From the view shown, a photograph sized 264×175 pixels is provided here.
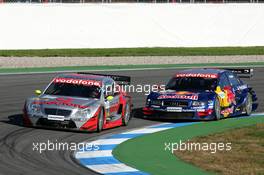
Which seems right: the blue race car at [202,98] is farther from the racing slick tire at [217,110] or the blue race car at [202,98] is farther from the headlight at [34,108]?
the headlight at [34,108]

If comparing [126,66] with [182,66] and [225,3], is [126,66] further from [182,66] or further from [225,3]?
[225,3]

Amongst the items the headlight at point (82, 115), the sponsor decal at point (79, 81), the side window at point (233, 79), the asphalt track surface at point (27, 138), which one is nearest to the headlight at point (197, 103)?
the asphalt track surface at point (27, 138)

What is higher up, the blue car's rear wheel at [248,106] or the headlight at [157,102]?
the headlight at [157,102]

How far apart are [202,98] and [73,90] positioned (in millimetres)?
3287

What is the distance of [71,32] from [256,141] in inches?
892

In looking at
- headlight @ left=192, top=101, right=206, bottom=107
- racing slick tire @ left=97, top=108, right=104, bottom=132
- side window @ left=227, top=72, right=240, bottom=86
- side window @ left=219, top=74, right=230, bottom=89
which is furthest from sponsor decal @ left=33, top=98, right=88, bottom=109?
side window @ left=227, top=72, right=240, bottom=86

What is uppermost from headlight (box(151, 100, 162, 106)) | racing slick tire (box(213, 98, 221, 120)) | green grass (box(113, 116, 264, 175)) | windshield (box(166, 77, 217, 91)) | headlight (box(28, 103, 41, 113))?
windshield (box(166, 77, 217, 91))

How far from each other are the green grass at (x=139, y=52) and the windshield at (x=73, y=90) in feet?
59.4

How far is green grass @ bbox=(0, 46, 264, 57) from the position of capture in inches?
1503

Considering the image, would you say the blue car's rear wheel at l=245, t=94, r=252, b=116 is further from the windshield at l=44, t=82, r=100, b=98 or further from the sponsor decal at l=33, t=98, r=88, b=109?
the sponsor decal at l=33, t=98, r=88, b=109

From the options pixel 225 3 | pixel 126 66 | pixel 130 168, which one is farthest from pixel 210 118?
pixel 225 3

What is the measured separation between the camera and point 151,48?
4147 centimetres

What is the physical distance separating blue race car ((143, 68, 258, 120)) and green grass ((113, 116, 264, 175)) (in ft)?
1.17

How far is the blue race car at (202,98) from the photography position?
2067 centimetres
